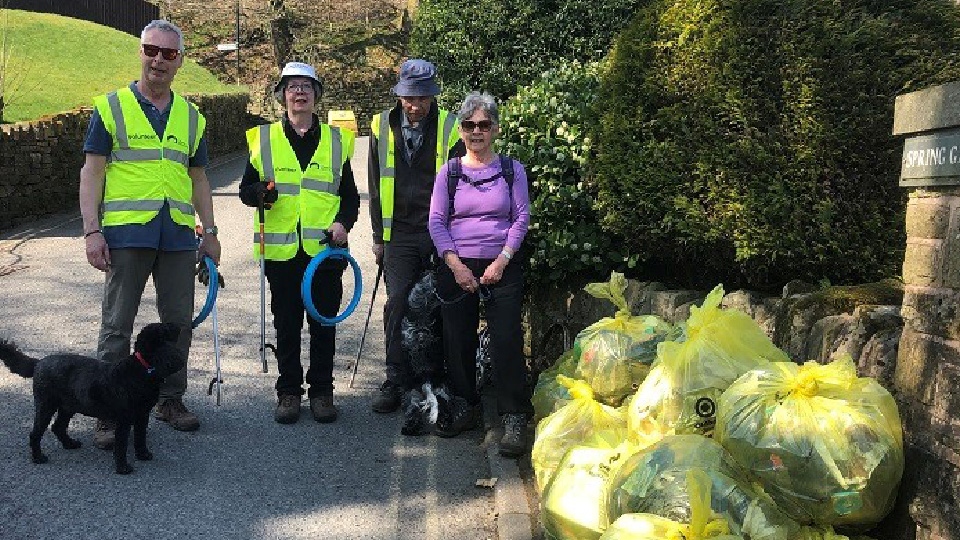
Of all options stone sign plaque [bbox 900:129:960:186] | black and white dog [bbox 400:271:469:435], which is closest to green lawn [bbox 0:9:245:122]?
black and white dog [bbox 400:271:469:435]

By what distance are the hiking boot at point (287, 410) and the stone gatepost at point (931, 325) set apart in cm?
368

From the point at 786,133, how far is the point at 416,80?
2.24 m

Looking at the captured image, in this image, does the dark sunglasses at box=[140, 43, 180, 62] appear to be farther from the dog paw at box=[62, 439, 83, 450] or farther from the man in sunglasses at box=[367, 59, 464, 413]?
the dog paw at box=[62, 439, 83, 450]

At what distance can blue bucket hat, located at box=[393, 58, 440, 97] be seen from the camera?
5.77m

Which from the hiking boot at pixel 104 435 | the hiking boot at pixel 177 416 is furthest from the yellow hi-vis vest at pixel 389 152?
the hiking boot at pixel 104 435

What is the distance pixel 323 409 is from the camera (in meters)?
5.98

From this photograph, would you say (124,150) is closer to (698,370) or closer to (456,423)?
(456,423)

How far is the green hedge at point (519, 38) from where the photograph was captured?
8.29 m

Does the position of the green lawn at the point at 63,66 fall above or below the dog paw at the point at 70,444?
above

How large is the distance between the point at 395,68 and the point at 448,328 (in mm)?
32513

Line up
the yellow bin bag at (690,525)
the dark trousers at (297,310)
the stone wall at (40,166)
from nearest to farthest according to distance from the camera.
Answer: the yellow bin bag at (690,525), the dark trousers at (297,310), the stone wall at (40,166)

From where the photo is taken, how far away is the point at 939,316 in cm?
295

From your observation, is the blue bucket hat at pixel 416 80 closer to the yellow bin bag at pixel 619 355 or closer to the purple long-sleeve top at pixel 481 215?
the purple long-sleeve top at pixel 481 215

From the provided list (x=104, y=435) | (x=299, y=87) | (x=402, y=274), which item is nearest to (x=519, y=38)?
(x=299, y=87)
